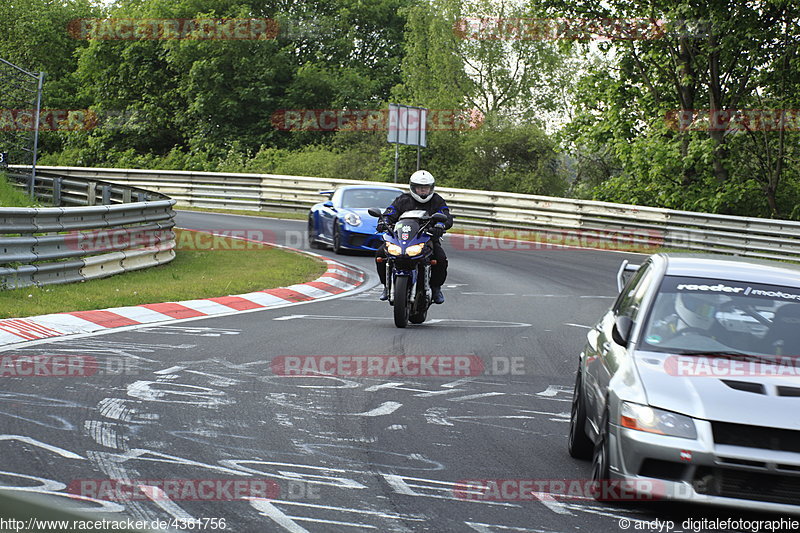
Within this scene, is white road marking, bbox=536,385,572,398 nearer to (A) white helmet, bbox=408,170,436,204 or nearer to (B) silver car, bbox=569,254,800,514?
(B) silver car, bbox=569,254,800,514

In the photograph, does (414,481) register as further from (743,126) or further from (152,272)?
(743,126)

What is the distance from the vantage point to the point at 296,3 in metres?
57.3

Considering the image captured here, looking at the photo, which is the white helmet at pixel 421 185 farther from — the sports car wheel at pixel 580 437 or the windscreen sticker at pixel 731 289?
the windscreen sticker at pixel 731 289

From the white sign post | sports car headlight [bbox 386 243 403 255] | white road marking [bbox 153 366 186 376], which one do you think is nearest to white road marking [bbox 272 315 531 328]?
sports car headlight [bbox 386 243 403 255]

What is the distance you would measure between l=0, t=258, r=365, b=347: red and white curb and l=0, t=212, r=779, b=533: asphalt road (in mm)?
446

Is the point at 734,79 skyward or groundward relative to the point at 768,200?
skyward

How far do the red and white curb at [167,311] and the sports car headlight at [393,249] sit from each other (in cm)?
226

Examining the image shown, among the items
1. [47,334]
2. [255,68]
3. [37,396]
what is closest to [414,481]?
[37,396]

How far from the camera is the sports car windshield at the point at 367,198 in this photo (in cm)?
2117

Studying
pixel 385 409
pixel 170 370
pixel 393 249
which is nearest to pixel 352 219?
pixel 393 249

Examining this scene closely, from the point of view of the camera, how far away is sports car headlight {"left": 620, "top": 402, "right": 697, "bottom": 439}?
4.78 metres

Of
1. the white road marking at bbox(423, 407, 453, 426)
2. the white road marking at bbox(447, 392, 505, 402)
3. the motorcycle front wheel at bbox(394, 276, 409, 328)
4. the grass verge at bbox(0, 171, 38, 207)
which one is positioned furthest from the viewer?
the grass verge at bbox(0, 171, 38, 207)

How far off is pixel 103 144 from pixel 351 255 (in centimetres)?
3603

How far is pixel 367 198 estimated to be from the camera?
21391 mm
